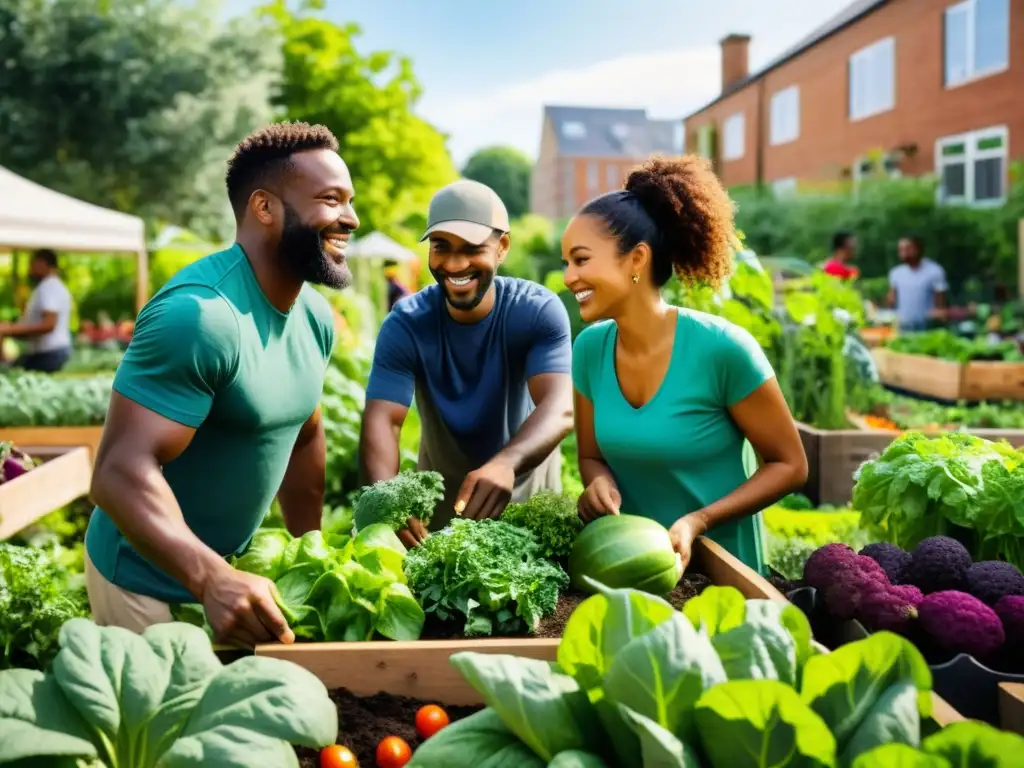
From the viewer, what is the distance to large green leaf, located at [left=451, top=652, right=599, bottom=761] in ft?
4.46

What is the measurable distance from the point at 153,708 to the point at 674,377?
164cm

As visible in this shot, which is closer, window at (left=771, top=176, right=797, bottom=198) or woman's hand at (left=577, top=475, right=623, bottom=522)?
woman's hand at (left=577, top=475, right=623, bottom=522)

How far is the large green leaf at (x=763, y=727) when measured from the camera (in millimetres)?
1255

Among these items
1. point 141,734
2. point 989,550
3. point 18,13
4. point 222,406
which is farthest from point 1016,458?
point 18,13

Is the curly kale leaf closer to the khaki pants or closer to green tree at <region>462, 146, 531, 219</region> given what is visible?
the khaki pants

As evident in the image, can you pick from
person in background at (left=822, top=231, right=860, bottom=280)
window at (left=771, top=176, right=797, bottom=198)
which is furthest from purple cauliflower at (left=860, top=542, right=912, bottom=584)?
window at (left=771, top=176, right=797, bottom=198)

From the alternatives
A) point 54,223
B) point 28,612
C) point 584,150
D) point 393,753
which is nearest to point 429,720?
point 393,753

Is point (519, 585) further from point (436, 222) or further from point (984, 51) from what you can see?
point (984, 51)

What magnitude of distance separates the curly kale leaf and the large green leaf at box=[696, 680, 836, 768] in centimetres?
116

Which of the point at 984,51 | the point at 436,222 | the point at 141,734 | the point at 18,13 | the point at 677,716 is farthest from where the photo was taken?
the point at 18,13

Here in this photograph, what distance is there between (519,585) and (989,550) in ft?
4.66

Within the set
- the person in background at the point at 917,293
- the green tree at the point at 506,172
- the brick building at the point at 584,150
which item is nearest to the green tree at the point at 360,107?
the person in background at the point at 917,293

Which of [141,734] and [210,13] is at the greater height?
[210,13]

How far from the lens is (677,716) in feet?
4.33
